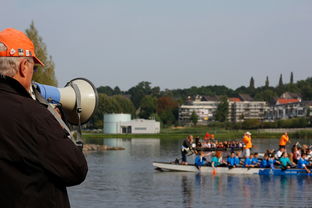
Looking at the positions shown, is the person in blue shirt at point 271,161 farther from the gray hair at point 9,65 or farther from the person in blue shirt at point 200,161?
the gray hair at point 9,65

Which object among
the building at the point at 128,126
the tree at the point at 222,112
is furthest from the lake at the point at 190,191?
the tree at the point at 222,112

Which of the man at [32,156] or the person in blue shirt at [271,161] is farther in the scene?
the person in blue shirt at [271,161]

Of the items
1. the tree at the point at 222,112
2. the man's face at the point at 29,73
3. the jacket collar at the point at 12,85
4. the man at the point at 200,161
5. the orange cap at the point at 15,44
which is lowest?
the man at the point at 200,161

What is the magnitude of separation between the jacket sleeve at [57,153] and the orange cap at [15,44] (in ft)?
1.11

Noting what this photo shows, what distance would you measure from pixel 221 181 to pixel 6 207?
24.6 m

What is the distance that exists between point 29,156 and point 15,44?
57 cm

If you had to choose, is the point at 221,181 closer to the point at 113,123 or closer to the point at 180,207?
the point at 180,207

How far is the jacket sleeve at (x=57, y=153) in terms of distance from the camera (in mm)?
2617

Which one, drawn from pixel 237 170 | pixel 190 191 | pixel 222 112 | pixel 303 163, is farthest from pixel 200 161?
pixel 222 112

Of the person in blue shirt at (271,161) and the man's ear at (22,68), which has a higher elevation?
the man's ear at (22,68)

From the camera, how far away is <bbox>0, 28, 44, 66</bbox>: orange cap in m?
2.80

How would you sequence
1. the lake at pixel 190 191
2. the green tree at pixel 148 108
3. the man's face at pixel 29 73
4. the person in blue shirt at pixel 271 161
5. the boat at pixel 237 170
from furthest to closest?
1. the green tree at pixel 148 108
2. the person in blue shirt at pixel 271 161
3. the boat at pixel 237 170
4. the lake at pixel 190 191
5. the man's face at pixel 29 73

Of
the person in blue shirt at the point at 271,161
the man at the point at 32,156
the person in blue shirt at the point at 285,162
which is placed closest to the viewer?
the man at the point at 32,156

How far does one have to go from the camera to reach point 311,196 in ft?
70.7
